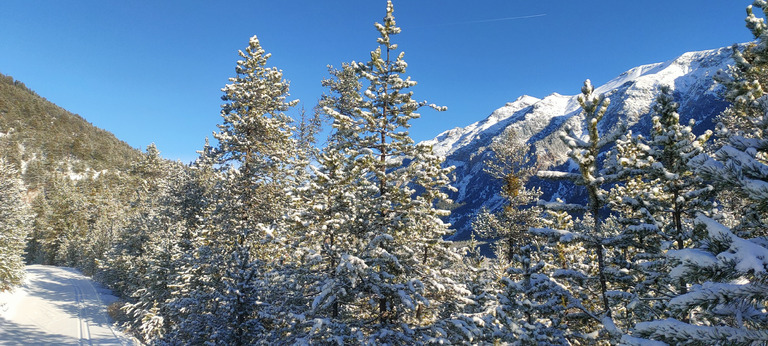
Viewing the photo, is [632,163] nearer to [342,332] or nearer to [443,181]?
[443,181]

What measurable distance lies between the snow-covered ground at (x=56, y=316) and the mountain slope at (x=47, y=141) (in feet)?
253

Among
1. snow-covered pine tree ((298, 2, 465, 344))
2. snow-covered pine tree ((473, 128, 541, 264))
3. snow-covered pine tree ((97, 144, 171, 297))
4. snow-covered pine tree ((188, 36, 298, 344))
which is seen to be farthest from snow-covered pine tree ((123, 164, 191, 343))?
snow-covered pine tree ((473, 128, 541, 264))

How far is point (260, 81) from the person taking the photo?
56.0 feet

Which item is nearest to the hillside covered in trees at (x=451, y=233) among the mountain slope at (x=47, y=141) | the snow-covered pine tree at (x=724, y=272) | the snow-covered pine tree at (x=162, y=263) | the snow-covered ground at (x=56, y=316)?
the snow-covered pine tree at (x=724, y=272)

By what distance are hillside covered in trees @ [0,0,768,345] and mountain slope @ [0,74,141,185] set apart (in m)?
106

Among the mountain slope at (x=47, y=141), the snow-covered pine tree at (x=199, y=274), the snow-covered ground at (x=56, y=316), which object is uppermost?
the mountain slope at (x=47, y=141)

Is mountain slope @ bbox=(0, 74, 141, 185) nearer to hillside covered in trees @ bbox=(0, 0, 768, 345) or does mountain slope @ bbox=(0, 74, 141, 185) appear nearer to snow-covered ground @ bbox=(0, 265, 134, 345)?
snow-covered ground @ bbox=(0, 265, 134, 345)

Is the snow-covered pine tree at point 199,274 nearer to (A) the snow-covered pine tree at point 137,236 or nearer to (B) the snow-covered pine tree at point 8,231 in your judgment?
(A) the snow-covered pine tree at point 137,236

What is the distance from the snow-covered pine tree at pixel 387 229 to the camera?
337 inches

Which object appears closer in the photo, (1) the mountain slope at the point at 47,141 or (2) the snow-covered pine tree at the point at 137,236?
(2) the snow-covered pine tree at the point at 137,236

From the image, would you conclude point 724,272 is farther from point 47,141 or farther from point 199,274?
point 47,141

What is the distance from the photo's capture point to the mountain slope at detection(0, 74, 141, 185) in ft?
338

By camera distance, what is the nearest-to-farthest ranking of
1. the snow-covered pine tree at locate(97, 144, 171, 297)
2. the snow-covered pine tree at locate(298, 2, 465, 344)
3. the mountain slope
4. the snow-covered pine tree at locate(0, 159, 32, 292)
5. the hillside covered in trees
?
the hillside covered in trees
the snow-covered pine tree at locate(298, 2, 465, 344)
the snow-covered pine tree at locate(97, 144, 171, 297)
the snow-covered pine tree at locate(0, 159, 32, 292)
the mountain slope

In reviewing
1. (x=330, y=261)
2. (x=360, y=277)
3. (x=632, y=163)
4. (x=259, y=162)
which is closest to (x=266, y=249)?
(x=259, y=162)
